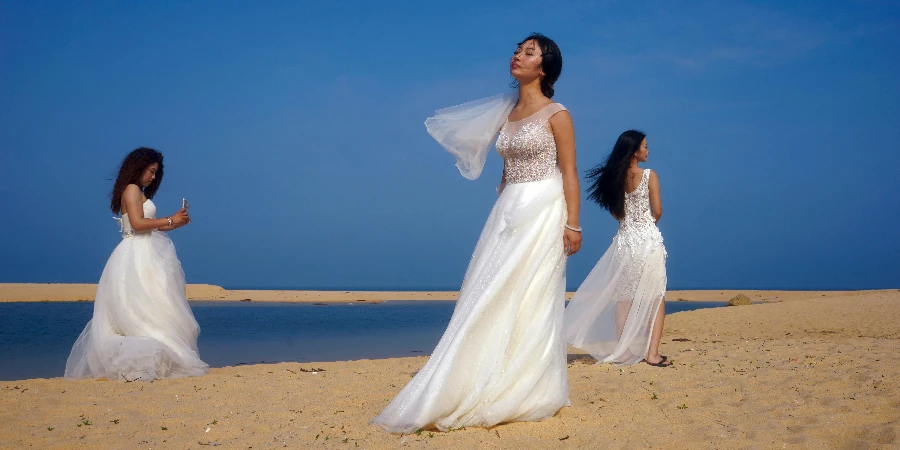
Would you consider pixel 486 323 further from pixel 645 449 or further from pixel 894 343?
pixel 894 343

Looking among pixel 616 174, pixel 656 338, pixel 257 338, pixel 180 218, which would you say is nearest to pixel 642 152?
pixel 616 174

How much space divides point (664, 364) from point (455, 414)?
3747 millimetres

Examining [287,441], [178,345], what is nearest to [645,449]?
[287,441]

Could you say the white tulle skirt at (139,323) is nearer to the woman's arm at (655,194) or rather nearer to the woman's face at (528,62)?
the woman's face at (528,62)

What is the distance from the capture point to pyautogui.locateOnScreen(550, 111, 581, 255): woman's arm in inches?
175

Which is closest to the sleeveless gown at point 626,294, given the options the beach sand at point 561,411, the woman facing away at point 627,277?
the woman facing away at point 627,277

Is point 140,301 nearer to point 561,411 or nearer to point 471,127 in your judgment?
point 471,127

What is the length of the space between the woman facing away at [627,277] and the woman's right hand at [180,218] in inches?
169

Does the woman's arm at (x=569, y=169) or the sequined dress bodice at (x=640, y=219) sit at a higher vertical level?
the woman's arm at (x=569, y=169)

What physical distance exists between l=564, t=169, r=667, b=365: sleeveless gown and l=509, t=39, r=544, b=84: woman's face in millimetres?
3269

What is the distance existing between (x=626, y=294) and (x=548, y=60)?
3724mm

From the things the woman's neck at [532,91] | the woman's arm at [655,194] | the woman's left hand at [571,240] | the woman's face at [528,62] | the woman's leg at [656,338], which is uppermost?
the woman's face at [528,62]

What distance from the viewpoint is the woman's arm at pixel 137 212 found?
24.3 feet

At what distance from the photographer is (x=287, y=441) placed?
4.18 metres
